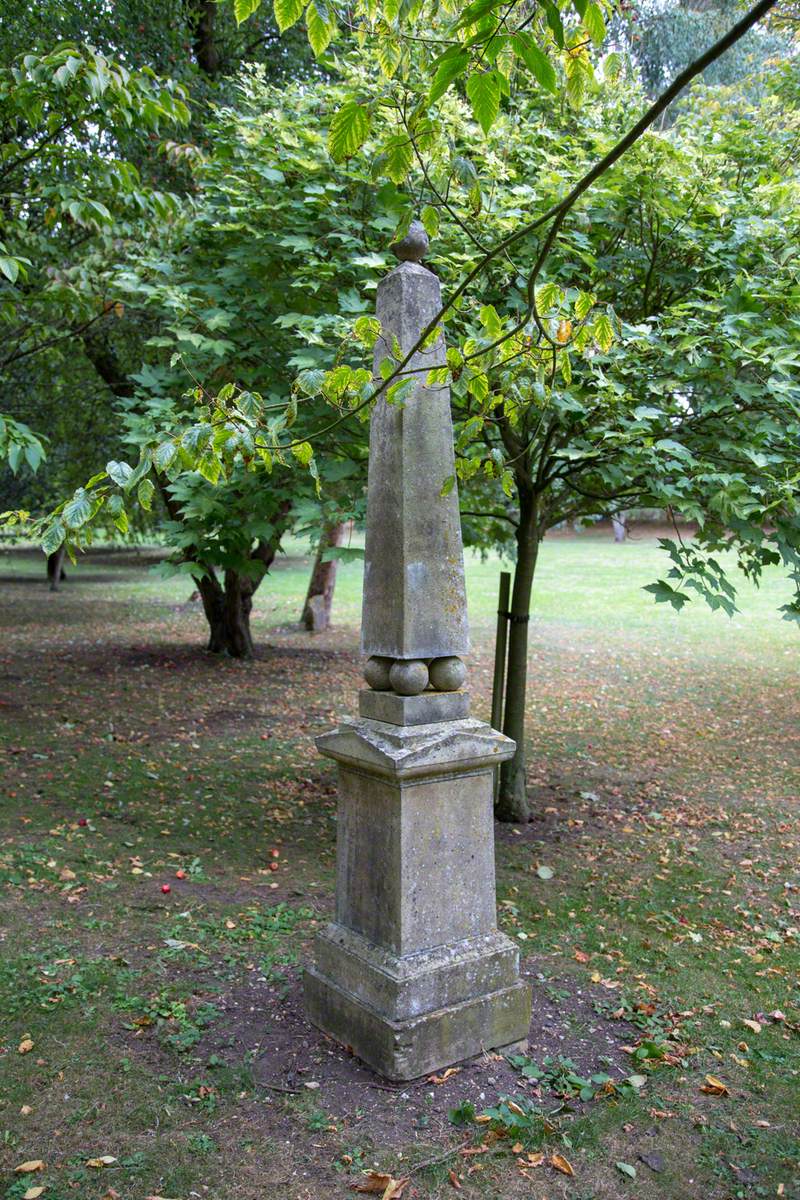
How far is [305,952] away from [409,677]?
1.95 meters

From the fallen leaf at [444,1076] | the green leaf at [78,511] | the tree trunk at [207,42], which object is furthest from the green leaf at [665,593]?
the tree trunk at [207,42]

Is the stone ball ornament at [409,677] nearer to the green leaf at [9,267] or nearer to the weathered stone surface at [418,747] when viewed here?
the weathered stone surface at [418,747]

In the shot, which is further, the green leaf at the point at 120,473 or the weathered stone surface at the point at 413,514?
the weathered stone surface at the point at 413,514

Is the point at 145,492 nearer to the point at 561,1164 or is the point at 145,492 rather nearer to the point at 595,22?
the point at 595,22

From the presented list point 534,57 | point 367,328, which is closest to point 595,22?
point 534,57

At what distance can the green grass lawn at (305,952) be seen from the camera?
3088 millimetres

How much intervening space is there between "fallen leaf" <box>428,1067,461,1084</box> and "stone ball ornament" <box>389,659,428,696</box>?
154 centimetres

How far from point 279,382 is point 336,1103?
14.0 feet

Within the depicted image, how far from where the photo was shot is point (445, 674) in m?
3.74

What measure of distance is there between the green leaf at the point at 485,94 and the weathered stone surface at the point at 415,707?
2.17 meters

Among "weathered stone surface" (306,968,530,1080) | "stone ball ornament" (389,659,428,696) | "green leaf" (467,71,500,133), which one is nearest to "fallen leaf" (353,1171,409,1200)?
"weathered stone surface" (306,968,530,1080)

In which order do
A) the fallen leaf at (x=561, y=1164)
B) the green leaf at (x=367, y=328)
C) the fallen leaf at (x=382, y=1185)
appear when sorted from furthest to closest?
the green leaf at (x=367, y=328)
the fallen leaf at (x=561, y=1164)
the fallen leaf at (x=382, y=1185)

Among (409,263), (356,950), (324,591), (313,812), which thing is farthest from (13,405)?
(356,950)

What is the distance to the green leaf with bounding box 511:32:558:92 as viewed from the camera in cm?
213
